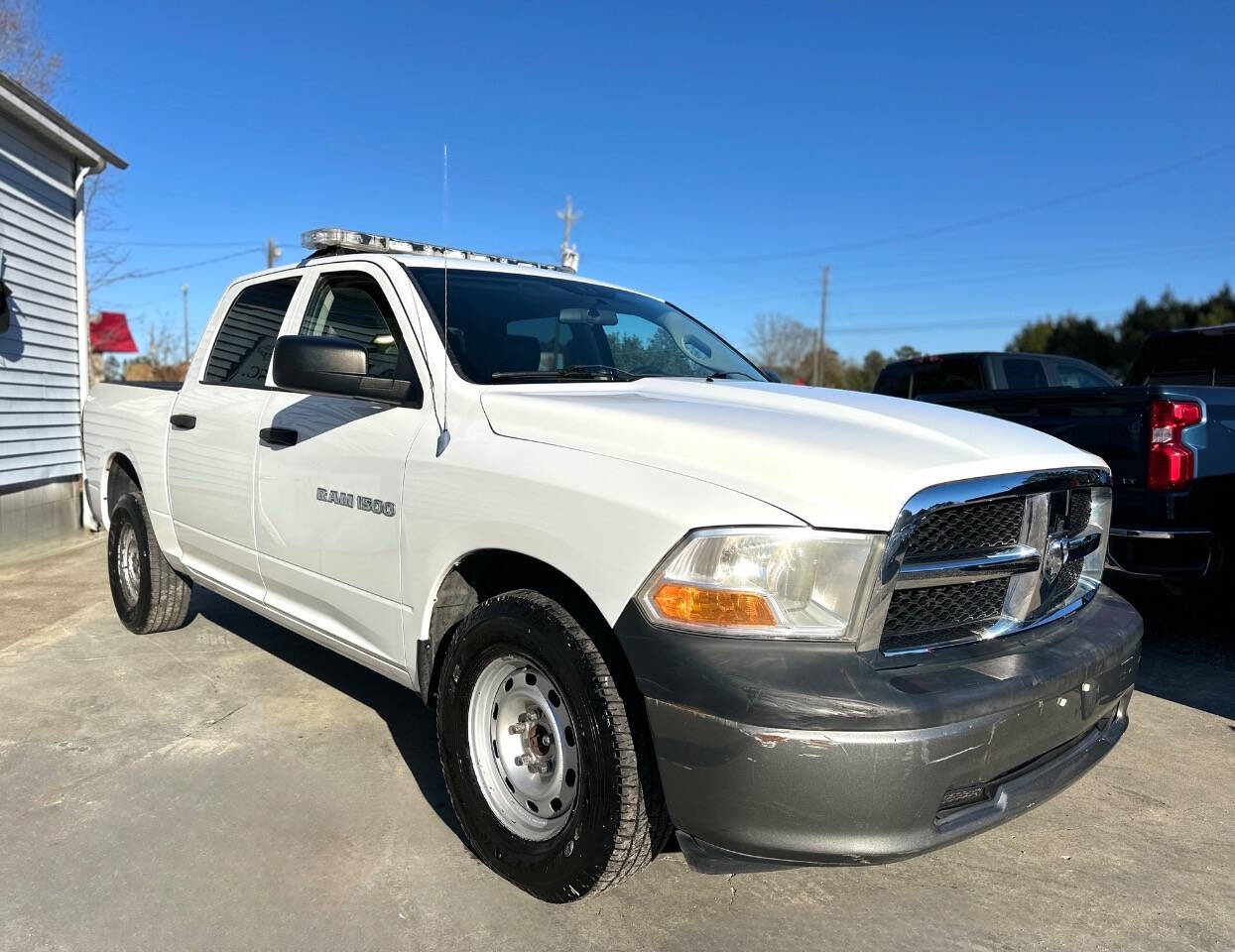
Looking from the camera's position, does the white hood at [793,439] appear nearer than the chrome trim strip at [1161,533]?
Yes

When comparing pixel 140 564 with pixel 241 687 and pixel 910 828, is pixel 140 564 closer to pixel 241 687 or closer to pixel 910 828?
pixel 241 687

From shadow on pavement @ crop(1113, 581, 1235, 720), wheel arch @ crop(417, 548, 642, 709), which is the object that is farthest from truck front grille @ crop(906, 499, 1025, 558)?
shadow on pavement @ crop(1113, 581, 1235, 720)

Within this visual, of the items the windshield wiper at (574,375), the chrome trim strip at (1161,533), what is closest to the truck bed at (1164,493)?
the chrome trim strip at (1161,533)

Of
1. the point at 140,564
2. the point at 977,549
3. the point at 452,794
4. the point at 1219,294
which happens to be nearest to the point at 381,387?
the point at 452,794

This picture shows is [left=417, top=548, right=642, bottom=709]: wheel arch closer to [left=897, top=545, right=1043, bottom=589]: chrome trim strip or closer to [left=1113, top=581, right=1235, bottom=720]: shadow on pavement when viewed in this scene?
[left=897, top=545, right=1043, bottom=589]: chrome trim strip

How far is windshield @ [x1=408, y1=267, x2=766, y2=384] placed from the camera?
3135mm

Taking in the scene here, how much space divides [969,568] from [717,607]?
688 mm

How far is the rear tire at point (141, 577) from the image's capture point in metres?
4.87

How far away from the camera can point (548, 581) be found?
2.53 meters

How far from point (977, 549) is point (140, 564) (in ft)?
14.6

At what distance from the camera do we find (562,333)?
11.7 feet

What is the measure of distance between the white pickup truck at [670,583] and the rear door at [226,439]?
21 cm

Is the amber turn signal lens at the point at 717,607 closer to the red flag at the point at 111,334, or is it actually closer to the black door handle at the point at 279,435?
the black door handle at the point at 279,435

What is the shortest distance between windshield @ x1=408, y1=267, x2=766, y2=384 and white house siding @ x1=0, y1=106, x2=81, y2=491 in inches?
252
